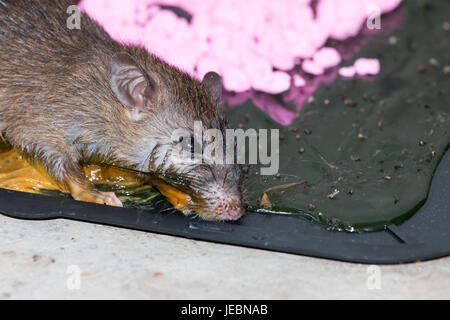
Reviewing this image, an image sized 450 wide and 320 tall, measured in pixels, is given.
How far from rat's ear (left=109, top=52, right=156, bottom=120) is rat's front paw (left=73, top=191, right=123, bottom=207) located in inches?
17.9

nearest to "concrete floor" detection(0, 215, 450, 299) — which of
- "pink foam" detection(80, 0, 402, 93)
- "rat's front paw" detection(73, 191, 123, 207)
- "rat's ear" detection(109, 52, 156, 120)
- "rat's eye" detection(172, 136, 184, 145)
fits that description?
"rat's front paw" detection(73, 191, 123, 207)

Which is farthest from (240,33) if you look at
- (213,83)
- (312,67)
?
(213,83)

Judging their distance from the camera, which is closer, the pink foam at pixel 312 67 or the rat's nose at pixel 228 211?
the rat's nose at pixel 228 211

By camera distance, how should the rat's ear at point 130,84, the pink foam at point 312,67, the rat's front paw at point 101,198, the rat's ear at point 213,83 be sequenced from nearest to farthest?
the rat's ear at point 130,84
the rat's front paw at point 101,198
the rat's ear at point 213,83
the pink foam at point 312,67

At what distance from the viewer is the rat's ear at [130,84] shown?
8.86 ft

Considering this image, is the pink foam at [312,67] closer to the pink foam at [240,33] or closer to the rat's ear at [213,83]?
the pink foam at [240,33]

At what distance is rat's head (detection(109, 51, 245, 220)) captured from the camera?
2732mm

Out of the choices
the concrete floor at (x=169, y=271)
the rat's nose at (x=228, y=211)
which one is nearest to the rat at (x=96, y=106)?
the rat's nose at (x=228, y=211)

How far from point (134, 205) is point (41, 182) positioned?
1.97 feet

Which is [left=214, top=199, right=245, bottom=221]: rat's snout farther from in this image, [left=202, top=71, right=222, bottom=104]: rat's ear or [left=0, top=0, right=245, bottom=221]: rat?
[left=202, top=71, right=222, bottom=104]: rat's ear

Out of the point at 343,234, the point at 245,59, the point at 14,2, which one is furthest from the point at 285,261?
the point at 245,59

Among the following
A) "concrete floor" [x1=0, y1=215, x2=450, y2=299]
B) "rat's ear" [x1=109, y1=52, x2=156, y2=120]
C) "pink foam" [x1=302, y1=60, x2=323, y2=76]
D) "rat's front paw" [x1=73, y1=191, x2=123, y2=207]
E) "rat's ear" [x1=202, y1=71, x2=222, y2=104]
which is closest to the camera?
"concrete floor" [x1=0, y1=215, x2=450, y2=299]

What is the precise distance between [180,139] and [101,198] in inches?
22.2

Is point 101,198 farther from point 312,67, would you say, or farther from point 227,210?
point 312,67
